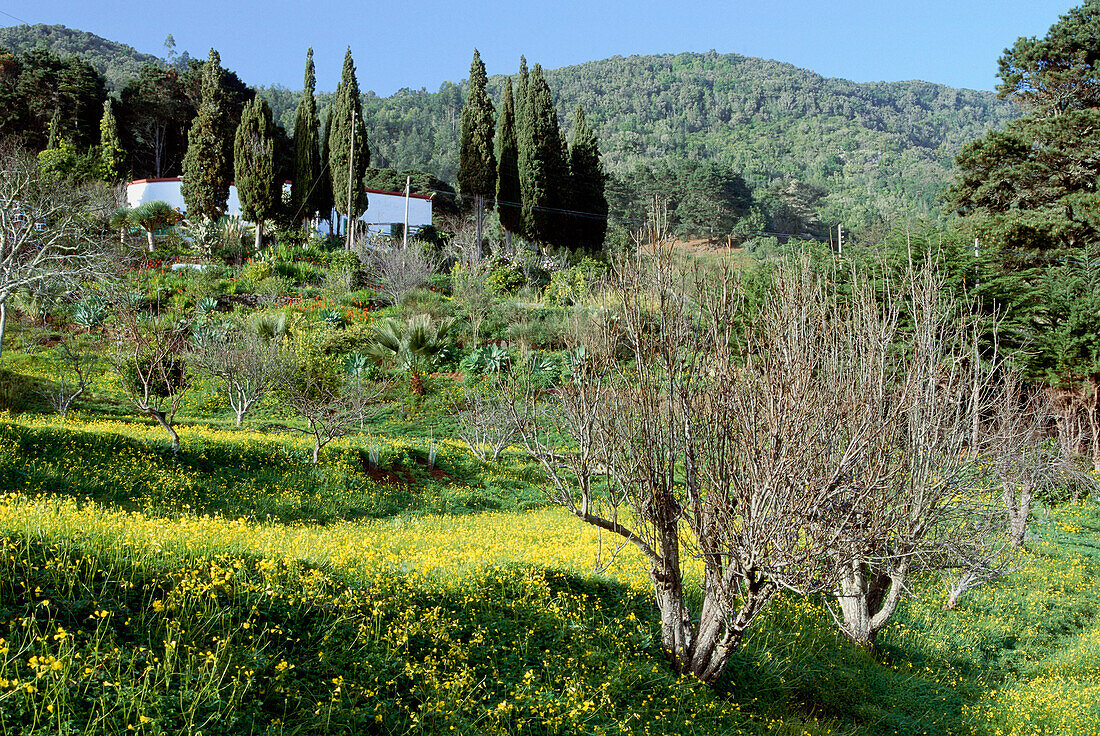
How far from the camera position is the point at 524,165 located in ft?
115

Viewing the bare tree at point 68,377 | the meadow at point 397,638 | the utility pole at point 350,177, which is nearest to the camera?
the meadow at point 397,638

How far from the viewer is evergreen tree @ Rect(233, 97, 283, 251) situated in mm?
30781

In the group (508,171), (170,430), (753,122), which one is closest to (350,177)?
(508,171)

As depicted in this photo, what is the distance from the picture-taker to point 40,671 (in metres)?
3.88

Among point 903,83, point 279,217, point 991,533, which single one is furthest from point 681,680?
point 903,83

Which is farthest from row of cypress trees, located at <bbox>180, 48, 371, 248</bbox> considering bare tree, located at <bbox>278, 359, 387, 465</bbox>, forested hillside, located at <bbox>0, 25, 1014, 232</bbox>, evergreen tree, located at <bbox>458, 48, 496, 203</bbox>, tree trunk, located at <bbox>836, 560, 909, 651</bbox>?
forested hillside, located at <bbox>0, 25, 1014, 232</bbox>

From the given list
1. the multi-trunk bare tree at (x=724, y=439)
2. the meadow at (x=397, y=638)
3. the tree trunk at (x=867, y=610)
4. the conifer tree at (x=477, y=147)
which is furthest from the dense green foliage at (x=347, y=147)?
the multi-trunk bare tree at (x=724, y=439)

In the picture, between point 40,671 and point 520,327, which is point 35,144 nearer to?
point 520,327

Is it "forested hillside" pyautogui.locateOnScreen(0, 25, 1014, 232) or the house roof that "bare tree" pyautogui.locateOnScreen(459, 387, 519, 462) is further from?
"forested hillside" pyautogui.locateOnScreen(0, 25, 1014, 232)

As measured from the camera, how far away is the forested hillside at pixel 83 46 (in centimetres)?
8169

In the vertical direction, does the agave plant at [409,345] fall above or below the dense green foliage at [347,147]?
below

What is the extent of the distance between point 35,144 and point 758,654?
48.6 meters

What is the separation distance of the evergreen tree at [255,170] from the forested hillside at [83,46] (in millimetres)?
57618

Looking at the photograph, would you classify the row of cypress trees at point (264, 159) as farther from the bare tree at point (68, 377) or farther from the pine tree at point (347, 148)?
the bare tree at point (68, 377)
